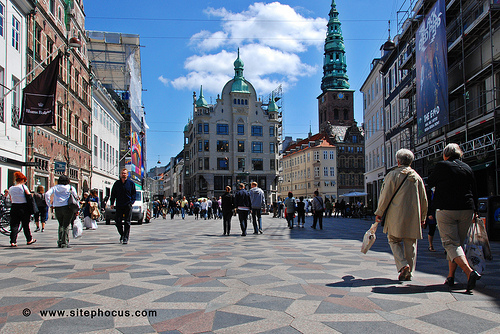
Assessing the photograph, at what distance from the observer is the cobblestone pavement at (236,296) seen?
14.3 feet

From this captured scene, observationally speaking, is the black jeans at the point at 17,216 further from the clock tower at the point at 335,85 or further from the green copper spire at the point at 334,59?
the green copper spire at the point at 334,59

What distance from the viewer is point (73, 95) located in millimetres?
33812

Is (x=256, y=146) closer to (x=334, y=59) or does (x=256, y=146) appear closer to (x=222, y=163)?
(x=222, y=163)

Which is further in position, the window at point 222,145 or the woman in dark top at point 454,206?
the window at point 222,145

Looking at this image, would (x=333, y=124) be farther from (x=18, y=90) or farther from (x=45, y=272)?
(x=45, y=272)

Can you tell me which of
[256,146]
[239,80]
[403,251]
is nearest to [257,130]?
[256,146]

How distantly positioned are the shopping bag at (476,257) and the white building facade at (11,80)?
66.5 ft

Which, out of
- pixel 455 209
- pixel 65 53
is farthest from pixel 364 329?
pixel 65 53

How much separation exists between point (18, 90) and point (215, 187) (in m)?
57.6

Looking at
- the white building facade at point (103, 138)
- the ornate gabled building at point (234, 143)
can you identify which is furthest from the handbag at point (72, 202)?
the ornate gabled building at point (234, 143)

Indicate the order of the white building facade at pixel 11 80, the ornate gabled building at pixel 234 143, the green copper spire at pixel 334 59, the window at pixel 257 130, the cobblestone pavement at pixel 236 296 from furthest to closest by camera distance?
the green copper spire at pixel 334 59, the window at pixel 257 130, the ornate gabled building at pixel 234 143, the white building facade at pixel 11 80, the cobblestone pavement at pixel 236 296

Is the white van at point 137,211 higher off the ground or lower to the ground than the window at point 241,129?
lower
